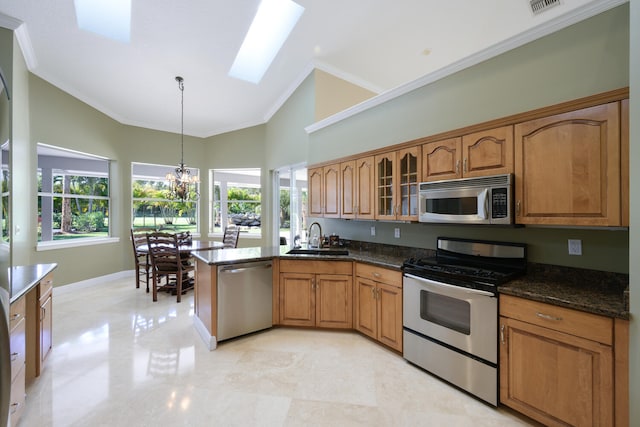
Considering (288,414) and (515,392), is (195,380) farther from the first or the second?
(515,392)

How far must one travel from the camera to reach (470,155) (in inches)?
92.2

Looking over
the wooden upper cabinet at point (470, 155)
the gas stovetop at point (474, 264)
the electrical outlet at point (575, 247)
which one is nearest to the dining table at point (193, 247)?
the gas stovetop at point (474, 264)

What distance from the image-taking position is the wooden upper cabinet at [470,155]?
7.02ft

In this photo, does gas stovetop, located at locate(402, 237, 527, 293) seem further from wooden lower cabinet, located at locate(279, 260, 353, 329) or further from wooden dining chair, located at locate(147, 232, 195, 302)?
wooden dining chair, located at locate(147, 232, 195, 302)

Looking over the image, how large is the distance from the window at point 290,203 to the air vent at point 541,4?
3.60m

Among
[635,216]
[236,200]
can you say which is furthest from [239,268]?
[236,200]

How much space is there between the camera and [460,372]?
84.2 inches

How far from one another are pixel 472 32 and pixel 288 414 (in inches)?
189

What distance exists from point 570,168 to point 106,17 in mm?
4810

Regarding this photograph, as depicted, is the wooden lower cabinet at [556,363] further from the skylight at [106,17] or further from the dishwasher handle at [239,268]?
the skylight at [106,17]

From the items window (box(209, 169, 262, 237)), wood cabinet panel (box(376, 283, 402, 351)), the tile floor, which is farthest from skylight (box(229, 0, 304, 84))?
the tile floor

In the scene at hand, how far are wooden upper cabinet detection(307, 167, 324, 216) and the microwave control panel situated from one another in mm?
2279

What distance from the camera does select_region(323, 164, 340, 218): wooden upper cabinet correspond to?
147 inches

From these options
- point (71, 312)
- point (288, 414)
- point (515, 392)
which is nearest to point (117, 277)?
point (71, 312)
